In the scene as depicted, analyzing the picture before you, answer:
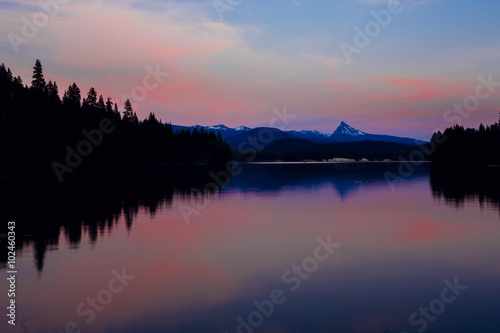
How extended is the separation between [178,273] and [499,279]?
1551 cm

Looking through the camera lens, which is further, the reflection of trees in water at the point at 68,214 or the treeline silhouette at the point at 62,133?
the treeline silhouette at the point at 62,133

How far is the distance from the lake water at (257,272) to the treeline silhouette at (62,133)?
78793 millimetres

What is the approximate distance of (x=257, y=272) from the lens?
64.2 feet

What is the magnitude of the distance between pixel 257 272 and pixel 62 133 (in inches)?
5120

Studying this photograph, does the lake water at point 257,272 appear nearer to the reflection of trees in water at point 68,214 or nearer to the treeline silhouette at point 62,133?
the reflection of trees in water at point 68,214

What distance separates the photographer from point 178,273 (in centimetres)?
1955

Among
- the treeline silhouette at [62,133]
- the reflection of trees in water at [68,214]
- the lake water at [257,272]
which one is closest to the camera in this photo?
the lake water at [257,272]

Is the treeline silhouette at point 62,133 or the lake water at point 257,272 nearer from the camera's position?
the lake water at point 257,272

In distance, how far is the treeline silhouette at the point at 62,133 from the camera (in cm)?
10662

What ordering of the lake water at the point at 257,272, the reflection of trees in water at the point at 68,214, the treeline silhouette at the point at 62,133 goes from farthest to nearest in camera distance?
the treeline silhouette at the point at 62,133
the reflection of trees in water at the point at 68,214
the lake water at the point at 257,272

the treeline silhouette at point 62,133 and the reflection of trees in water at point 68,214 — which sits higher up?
the treeline silhouette at point 62,133

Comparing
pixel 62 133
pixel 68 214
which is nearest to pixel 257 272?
pixel 68 214

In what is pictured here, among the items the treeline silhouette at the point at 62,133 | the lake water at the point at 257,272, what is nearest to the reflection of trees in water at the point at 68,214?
the lake water at the point at 257,272

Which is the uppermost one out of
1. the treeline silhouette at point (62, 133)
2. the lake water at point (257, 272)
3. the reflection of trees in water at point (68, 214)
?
the treeline silhouette at point (62, 133)
